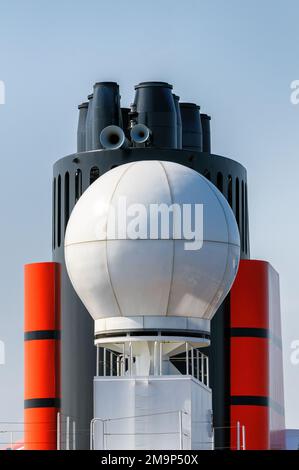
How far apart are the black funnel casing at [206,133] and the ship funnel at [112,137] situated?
607 centimetres

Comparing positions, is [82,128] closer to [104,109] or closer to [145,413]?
[104,109]

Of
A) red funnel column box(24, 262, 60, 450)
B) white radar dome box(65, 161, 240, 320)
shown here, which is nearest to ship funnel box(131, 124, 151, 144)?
red funnel column box(24, 262, 60, 450)

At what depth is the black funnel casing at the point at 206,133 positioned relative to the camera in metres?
61.3

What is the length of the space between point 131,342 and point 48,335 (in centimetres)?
951

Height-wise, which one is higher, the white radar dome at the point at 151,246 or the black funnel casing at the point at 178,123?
the black funnel casing at the point at 178,123

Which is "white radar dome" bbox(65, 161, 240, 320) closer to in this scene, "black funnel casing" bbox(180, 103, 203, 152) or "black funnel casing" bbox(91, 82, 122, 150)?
"black funnel casing" bbox(91, 82, 122, 150)

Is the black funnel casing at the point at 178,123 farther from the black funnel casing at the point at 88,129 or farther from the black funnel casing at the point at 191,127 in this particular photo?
the black funnel casing at the point at 88,129

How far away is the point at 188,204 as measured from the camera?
48.7 meters

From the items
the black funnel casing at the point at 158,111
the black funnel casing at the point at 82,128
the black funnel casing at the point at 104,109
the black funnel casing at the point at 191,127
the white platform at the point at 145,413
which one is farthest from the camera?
the black funnel casing at the point at 191,127

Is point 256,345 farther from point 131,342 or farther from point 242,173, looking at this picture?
point 131,342

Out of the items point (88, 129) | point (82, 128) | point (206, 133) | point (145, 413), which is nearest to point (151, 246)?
point (145, 413)

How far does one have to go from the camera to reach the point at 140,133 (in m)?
55.8

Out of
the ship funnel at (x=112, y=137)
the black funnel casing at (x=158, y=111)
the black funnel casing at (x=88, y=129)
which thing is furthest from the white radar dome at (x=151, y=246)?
the black funnel casing at (x=88, y=129)
